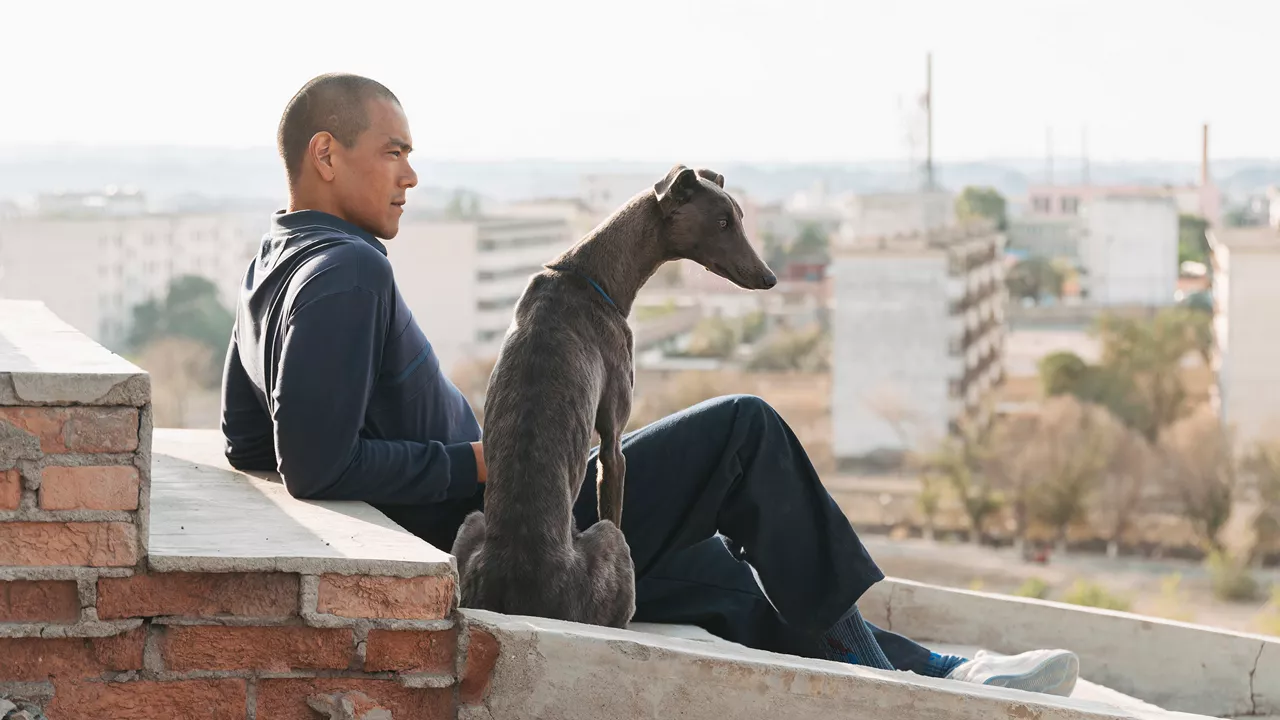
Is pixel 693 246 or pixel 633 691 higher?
pixel 693 246

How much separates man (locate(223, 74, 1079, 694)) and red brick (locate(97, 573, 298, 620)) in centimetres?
30

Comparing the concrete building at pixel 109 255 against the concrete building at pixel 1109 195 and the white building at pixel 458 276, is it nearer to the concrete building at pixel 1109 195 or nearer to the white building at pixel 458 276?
the white building at pixel 458 276

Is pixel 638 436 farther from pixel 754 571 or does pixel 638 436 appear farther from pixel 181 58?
pixel 181 58

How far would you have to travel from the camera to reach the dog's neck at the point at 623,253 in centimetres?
239

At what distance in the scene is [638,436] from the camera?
2516mm

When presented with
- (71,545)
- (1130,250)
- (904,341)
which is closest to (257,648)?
(71,545)

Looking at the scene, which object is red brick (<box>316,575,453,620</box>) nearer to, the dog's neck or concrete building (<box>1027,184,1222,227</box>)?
the dog's neck

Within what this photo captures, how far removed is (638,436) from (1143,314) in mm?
46142

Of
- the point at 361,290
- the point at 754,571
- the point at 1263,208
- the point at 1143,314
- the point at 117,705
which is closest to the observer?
the point at 117,705

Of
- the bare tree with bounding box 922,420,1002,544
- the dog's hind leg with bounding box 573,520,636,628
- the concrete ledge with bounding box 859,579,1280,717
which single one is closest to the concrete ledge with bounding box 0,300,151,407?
the dog's hind leg with bounding box 573,520,636,628

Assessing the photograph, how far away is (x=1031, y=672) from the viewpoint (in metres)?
2.45

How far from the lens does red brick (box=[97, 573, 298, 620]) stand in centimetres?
195

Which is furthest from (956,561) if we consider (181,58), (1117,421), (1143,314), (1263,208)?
(181,58)

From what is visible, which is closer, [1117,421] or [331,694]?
[331,694]
